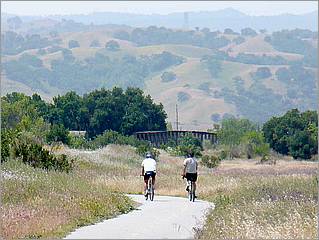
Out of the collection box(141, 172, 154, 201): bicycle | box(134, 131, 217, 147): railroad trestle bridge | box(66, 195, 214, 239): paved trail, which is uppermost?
box(66, 195, 214, 239): paved trail

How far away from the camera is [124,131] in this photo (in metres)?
101

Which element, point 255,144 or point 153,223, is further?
point 255,144

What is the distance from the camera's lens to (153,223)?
20750 millimetres

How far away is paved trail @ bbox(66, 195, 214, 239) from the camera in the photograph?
1791cm

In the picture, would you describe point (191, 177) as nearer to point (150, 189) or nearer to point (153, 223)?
point (150, 189)

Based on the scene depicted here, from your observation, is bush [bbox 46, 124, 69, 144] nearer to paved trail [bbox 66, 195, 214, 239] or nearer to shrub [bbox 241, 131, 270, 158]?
shrub [bbox 241, 131, 270, 158]

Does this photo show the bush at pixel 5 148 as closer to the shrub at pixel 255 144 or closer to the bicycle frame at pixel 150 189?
the bicycle frame at pixel 150 189

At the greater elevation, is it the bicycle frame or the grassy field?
the grassy field

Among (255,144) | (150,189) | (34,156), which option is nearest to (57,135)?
(255,144)

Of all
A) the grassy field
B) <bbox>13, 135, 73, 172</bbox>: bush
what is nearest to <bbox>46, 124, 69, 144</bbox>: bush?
<bbox>13, 135, 73, 172</bbox>: bush

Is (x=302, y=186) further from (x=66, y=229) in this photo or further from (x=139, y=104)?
(x=139, y=104)

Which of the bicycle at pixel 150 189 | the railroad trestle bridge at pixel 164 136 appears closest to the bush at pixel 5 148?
the bicycle at pixel 150 189

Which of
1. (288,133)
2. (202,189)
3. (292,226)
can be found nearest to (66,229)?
(292,226)

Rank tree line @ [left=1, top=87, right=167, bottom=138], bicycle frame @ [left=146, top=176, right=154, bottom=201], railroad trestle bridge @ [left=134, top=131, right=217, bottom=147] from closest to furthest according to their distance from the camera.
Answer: bicycle frame @ [left=146, top=176, right=154, bottom=201] → railroad trestle bridge @ [left=134, top=131, right=217, bottom=147] → tree line @ [left=1, top=87, right=167, bottom=138]
